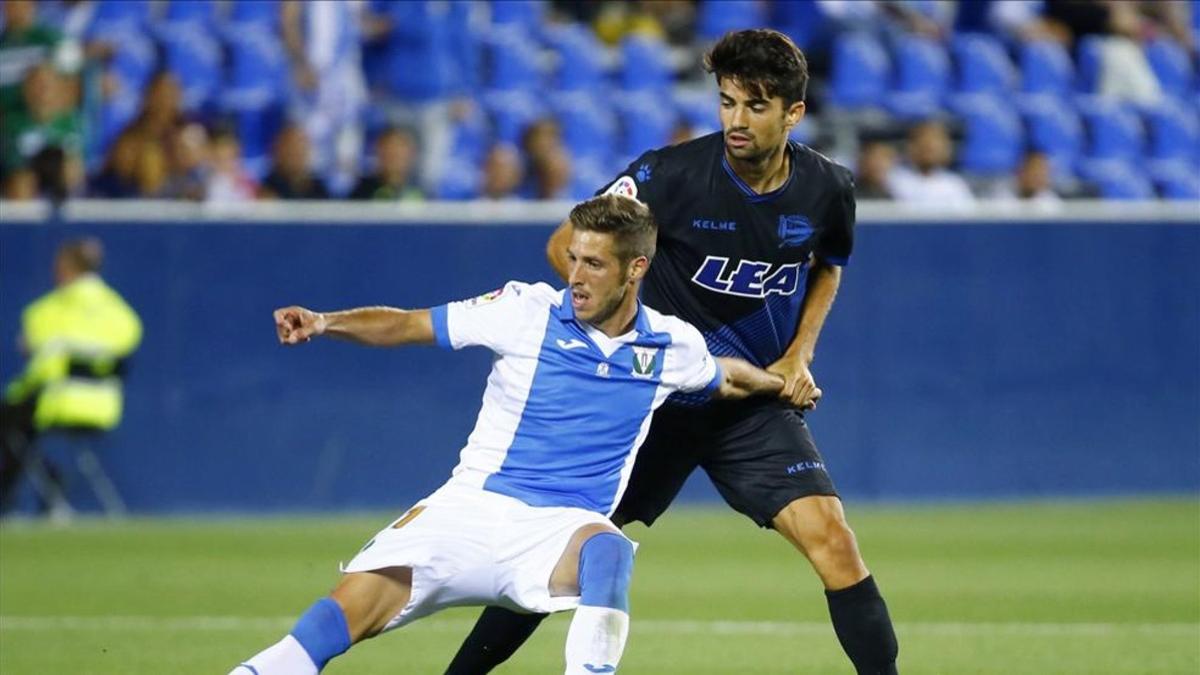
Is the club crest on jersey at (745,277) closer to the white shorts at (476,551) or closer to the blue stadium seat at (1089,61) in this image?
the white shorts at (476,551)

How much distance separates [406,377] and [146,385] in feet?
5.90

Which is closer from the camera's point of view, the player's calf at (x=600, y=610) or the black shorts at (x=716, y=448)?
the player's calf at (x=600, y=610)

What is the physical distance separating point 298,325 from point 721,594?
5.58 metres


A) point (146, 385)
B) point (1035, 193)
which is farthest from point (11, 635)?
point (1035, 193)

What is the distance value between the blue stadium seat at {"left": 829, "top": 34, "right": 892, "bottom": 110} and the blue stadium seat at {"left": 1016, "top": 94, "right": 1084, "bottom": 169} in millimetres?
1395

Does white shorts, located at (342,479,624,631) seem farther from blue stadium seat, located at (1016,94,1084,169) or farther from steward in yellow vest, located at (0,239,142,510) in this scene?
blue stadium seat, located at (1016,94,1084,169)

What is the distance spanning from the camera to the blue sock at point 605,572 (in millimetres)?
5594

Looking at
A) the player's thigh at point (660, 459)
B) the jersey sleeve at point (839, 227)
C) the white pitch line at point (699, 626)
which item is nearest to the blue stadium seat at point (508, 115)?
the white pitch line at point (699, 626)

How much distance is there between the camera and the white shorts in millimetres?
5551

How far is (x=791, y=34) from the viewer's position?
18172mm

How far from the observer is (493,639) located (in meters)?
6.56

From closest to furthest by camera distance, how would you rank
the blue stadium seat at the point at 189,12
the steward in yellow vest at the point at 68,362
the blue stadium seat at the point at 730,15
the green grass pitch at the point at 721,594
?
the green grass pitch at the point at 721,594, the steward in yellow vest at the point at 68,362, the blue stadium seat at the point at 189,12, the blue stadium seat at the point at 730,15

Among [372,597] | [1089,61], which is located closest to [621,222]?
[372,597]

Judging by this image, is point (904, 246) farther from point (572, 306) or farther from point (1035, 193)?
point (572, 306)
